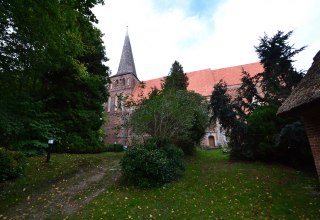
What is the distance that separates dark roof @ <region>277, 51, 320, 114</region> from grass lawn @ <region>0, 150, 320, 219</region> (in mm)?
3155

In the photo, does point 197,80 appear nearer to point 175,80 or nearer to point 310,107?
point 175,80

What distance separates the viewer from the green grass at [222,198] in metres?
7.31

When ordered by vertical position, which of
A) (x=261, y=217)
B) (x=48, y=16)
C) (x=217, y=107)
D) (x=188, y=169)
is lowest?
(x=261, y=217)

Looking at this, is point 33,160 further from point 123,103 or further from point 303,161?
point 303,161

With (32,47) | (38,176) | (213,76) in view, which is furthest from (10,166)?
(213,76)

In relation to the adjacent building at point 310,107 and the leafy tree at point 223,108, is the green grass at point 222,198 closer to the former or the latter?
the adjacent building at point 310,107

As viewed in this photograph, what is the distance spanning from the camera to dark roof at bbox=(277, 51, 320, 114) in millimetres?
5948

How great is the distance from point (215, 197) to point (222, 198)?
0.89 ft

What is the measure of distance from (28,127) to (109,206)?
373 inches

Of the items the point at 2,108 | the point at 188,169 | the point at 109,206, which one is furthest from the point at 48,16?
the point at 188,169

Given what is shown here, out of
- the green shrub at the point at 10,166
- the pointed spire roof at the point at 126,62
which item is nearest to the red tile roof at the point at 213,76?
the pointed spire roof at the point at 126,62

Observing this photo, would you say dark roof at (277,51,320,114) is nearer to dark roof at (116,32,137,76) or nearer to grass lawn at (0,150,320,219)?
grass lawn at (0,150,320,219)

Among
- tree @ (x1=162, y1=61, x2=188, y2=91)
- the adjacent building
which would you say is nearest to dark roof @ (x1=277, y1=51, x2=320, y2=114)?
the adjacent building

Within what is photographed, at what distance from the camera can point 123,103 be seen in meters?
15.7
